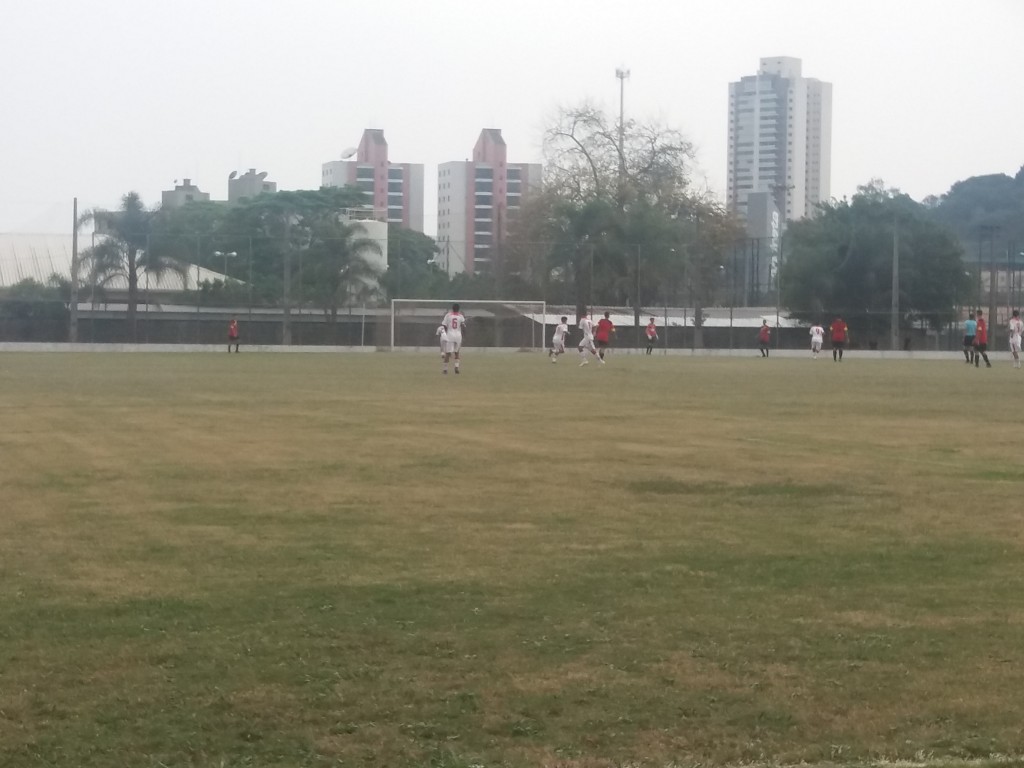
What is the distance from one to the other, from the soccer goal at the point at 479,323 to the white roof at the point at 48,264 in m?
9.14

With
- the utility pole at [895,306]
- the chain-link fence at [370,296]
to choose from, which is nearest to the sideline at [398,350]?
the chain-link fence at [370,296]

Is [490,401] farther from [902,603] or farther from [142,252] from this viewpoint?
[142,252]

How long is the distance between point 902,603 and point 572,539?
241cm

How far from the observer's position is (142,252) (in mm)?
70750

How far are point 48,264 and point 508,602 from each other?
67.7 metres

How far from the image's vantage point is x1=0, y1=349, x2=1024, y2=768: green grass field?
197 inches

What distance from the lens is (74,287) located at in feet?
224

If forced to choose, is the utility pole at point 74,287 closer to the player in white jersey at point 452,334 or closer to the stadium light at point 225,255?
the stadium light at point 225,255

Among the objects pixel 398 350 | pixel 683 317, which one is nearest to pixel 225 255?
pixel 398 350

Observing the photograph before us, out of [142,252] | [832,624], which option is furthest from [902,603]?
[142,252]

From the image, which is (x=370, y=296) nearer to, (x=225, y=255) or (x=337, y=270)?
(x=337, y=270)

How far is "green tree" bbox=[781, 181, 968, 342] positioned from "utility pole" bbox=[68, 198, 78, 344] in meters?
34.0

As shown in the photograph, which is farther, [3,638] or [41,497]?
[41,497]

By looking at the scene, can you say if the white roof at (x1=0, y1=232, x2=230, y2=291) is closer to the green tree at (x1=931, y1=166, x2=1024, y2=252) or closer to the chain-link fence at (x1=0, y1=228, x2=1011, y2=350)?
the chain-link fence at (x1=0, y1=228, x2=1011, y2=350)
